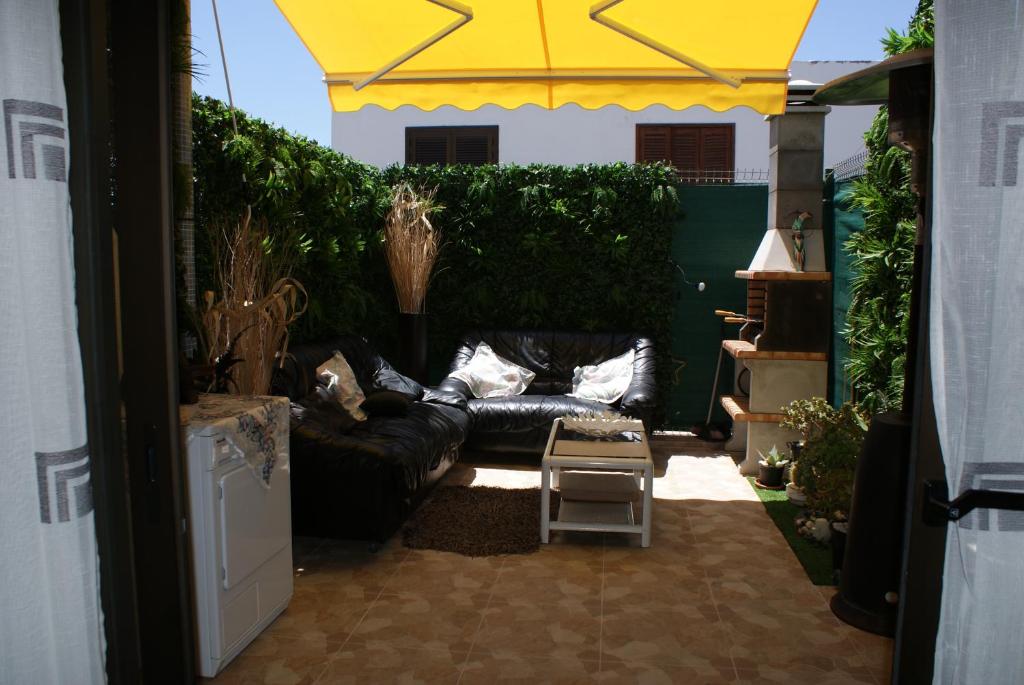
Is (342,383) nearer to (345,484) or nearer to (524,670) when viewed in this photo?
(345,484)

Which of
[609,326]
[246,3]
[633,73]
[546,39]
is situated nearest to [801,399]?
[609,326]

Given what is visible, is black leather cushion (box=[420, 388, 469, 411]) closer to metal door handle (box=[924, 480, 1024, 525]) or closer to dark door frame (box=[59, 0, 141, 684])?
dark door frame (box=[59, 0, 141, 684])

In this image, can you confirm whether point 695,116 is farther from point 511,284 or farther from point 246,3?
point 246,3

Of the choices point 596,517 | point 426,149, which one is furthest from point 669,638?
point 426,149

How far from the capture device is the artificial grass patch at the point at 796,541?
3.64m

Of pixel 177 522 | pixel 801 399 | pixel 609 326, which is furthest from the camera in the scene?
pixel 609 326

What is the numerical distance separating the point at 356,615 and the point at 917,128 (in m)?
2.62

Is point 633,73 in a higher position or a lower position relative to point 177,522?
higher

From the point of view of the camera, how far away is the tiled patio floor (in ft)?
9.02

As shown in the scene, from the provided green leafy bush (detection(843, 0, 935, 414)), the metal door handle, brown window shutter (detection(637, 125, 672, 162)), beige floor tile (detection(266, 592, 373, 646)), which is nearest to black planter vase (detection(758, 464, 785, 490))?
green leafy bush (detection(843, 0, 935, 414))

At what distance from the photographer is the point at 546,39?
405cm

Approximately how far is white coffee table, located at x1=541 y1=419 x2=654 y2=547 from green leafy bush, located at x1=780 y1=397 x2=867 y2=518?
762 millimetres

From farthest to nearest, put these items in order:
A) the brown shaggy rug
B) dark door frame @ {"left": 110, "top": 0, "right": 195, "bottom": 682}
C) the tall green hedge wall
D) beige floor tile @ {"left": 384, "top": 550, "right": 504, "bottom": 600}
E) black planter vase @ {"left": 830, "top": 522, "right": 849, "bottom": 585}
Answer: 1. the tall green hedge wall
2. the brown shaggy rug
3. black planter vase @ {"left": 830, "top": 522, "right": 849, "bottom": 585}
4. beige floor tile @ {"left": 384, "top": 550, "right": 504, "bottom": 600}
5. dark door frame @ {"left": 110, "top": 0, "right": 195, "bottom": 682}

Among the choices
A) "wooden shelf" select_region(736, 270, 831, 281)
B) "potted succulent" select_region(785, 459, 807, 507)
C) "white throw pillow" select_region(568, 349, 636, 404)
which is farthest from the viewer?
"white throw pillow" select_region(568, 349, 636, 404)
